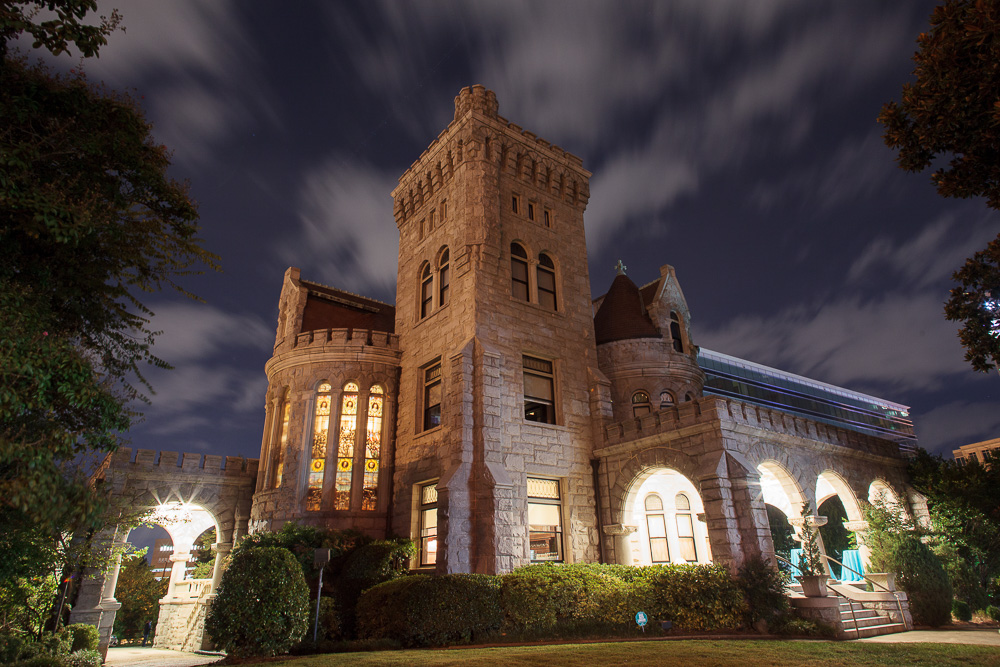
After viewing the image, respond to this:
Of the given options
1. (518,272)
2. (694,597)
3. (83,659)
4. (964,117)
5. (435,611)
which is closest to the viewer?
(964,117)

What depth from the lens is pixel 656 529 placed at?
19750 mm

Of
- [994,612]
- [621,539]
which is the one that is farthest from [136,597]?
[994,612]

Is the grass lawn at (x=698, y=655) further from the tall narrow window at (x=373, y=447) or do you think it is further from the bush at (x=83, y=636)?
the bush at (x=83, y=636)

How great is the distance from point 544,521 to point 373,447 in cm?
693

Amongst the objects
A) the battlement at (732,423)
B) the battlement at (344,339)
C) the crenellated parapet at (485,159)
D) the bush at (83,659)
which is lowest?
the bush at (83,659)

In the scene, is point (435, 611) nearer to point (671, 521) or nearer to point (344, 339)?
point (671, 521)

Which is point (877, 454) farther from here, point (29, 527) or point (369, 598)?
point (29, 527)

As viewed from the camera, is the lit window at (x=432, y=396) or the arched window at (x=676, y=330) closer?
the lit window at (x=432, y=396)

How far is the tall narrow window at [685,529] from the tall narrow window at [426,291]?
11436mm

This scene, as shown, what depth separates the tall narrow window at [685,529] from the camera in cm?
1966

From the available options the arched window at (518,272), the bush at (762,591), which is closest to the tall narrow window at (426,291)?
the arched window at (518,272)

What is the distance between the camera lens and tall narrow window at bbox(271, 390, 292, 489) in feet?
69.2

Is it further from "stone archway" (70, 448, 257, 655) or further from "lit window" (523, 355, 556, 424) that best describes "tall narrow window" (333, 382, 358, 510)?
"lit window" (523, 355, 556, 424)

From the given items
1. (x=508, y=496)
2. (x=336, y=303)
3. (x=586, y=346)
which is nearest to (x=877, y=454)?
(x=586, y=346)
